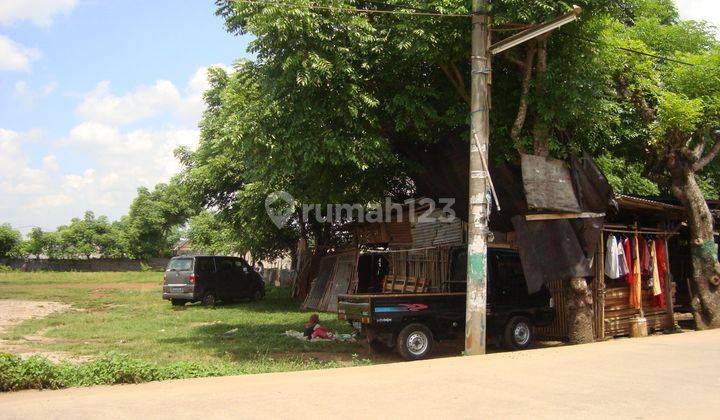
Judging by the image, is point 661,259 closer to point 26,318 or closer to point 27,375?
point 27,375

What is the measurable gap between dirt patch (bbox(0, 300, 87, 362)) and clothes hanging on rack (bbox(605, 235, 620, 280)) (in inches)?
Answer: 396

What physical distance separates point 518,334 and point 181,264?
1306 centimetres

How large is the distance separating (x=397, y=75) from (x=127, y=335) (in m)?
7.97

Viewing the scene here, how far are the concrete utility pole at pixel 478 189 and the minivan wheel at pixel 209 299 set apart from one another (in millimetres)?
12801

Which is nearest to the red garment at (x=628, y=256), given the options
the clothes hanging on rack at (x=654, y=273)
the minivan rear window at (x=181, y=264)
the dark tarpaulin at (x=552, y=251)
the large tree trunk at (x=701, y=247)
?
the clothes hanging on rack at (x=654, y=273)

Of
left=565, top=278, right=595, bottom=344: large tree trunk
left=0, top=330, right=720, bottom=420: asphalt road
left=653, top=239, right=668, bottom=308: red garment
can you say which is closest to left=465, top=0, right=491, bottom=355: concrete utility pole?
→ left=0, top=330, right=720, bottom=420: asphalt road

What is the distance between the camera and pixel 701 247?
42.1 ft

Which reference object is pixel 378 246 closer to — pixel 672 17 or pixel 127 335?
pixel 127 335

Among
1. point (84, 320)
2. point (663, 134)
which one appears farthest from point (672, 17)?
point (84, 320)

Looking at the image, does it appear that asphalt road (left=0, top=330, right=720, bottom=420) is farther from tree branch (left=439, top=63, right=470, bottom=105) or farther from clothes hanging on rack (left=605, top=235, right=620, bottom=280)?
tree branch (left=439, top=63, right=470, bottom=105)

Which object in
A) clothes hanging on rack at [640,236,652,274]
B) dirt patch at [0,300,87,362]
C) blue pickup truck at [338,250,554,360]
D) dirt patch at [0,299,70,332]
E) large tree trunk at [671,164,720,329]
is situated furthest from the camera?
dirt patch at [0,299,70,332]

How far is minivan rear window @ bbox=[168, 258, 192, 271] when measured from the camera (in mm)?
20094

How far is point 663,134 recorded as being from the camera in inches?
470

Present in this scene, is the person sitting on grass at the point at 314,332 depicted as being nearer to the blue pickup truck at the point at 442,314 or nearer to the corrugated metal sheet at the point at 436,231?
the blue pickup truck at the point at 442,314
